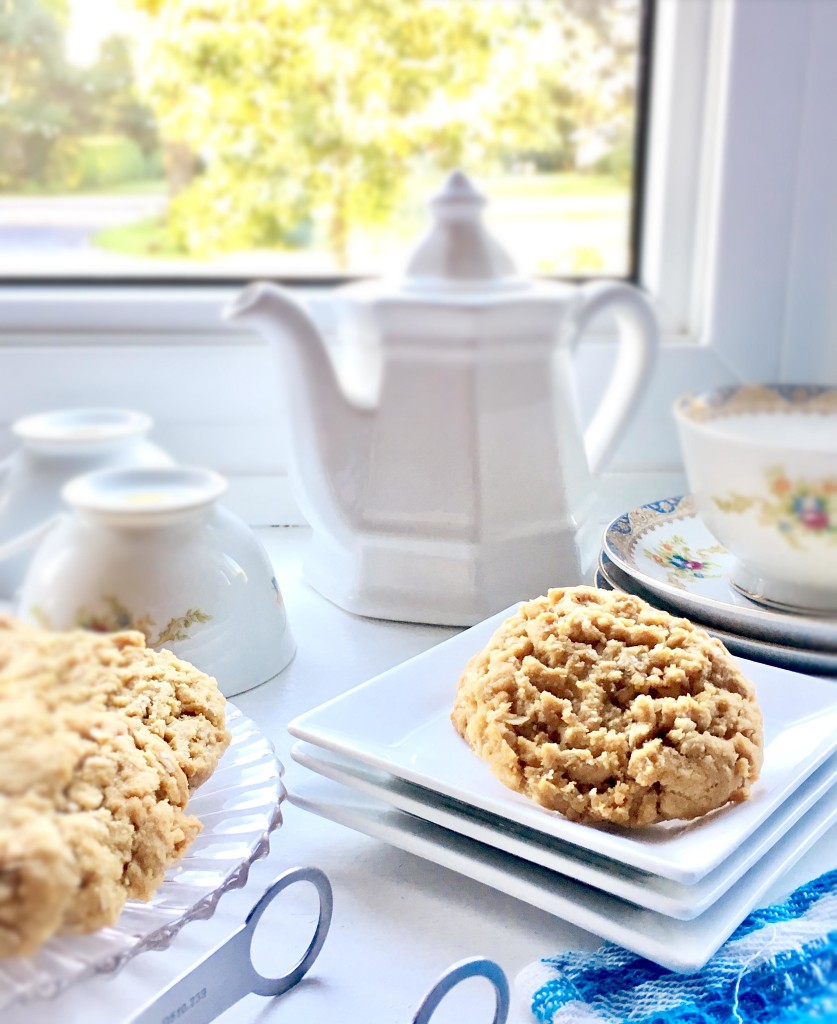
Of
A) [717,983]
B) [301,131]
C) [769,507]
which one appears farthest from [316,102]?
[717,983]

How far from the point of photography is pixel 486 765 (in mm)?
A: 314

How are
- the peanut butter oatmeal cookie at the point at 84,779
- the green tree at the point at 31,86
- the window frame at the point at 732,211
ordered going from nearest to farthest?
the peanut butter oatmeal cookie at the point at 84,779 → the green tree at the point at 31,86 → the window frame at the point at 732,211

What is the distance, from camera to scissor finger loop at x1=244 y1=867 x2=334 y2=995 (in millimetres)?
247

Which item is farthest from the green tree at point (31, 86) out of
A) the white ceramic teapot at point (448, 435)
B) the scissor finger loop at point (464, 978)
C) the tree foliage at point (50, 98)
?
the scissor finger loop at point (464, 978)

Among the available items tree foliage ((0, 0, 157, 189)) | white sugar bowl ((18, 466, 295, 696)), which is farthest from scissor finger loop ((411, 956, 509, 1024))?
tree foliage ((0, 0, 157, 189))

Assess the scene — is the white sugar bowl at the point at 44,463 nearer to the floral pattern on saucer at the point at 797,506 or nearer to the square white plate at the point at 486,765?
the square white plate at the point at 486,765

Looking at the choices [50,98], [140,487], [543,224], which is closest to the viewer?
[140,487]

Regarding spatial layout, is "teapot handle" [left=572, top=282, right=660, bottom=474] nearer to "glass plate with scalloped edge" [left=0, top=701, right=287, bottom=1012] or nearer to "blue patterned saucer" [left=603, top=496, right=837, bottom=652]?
"blue patterned saucer" [left=603, top=496, right=837, bottom=652]

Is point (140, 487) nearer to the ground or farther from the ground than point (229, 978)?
farther from the ground

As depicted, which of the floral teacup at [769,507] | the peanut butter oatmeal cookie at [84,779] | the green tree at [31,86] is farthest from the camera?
the floral teacup at [769,507]

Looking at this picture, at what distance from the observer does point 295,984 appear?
0.85 ft

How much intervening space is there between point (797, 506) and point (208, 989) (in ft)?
0.91

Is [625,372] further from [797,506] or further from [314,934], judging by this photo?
[314,934]

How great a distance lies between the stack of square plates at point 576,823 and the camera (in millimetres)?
256
